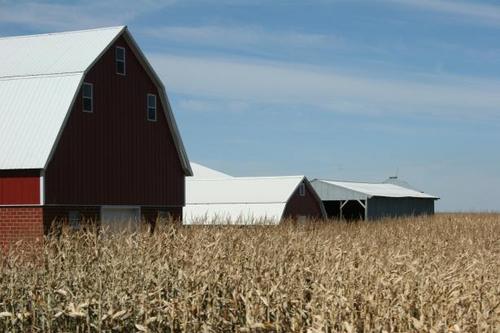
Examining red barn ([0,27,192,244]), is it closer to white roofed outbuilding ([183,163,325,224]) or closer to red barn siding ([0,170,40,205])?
red barn siding ([0,170,40,205])

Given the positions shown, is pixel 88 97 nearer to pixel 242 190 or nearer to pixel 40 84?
pixel 40 84

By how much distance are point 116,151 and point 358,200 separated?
91.0 feet

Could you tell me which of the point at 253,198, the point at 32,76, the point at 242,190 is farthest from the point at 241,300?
the point at 242,190

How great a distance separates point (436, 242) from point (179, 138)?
38.5 feet

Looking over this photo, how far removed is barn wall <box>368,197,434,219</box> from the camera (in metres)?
55.8

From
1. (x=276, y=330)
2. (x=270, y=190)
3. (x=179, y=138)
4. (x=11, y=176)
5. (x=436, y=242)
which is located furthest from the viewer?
(x=270, y=190)

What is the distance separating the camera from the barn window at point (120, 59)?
29.7 meters

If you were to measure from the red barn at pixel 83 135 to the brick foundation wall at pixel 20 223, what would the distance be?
3 centimetres

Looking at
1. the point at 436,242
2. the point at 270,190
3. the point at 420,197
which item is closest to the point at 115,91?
the point at 436,242

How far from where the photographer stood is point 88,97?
1112 inches

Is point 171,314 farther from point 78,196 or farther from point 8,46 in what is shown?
point 8,46

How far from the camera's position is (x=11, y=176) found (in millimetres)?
26328

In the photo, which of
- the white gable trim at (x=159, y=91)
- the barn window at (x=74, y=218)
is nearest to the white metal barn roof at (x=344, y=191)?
the white gable trim at (x=159, y=91)

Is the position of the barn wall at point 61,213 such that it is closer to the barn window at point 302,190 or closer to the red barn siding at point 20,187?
the red barn siding at point 20,187
